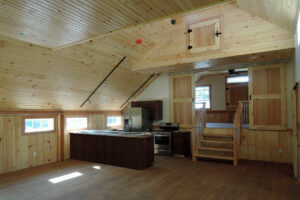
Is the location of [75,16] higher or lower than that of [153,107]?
higher

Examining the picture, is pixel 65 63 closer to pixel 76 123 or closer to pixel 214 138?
pixel 76 123

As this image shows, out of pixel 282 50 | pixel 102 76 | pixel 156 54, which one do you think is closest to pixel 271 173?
pixel 282 50

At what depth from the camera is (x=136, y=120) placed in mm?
7238

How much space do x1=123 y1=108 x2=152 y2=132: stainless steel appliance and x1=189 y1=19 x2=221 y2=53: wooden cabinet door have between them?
2795 millimetres

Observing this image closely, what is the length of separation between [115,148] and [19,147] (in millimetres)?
2324

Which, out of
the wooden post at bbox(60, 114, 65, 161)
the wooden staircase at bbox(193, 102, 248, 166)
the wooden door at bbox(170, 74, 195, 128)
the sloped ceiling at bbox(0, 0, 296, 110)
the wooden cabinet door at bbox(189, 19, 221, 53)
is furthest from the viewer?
the wooden door at bbox(170, 74, 195, 128)

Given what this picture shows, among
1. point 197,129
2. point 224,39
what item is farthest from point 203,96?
point 224,39

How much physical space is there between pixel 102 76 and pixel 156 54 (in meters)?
1.61

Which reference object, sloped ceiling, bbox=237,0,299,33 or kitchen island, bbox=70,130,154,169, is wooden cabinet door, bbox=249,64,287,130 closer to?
sloped ceiling, bbox=237,0,299,33

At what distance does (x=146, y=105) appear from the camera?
306 inches

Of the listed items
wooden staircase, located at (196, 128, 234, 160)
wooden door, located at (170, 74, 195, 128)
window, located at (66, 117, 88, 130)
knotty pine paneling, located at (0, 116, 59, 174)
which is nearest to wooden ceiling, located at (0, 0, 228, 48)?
knotty pine paneling, located at (0, 116, 59, 174)

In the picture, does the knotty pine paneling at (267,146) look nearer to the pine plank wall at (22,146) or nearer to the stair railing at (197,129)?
the stair railing at (197,129)

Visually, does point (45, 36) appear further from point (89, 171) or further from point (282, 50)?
point (282, 50)

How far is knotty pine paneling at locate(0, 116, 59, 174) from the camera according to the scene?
501 centimetres
